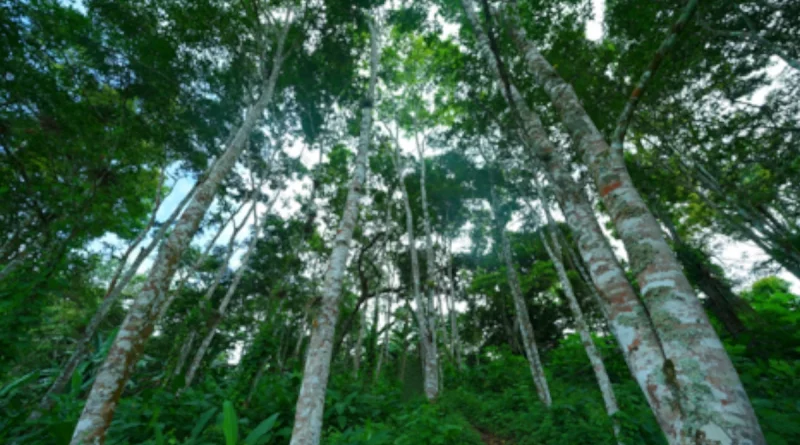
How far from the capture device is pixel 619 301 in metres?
2.13

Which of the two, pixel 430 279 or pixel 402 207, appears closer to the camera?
pixel 430 279

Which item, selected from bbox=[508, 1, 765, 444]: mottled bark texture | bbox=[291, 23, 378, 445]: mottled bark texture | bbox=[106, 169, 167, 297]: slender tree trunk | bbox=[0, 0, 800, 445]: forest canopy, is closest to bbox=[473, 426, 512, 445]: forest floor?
bbox=[0, 0, 800, 445]: forest canopy

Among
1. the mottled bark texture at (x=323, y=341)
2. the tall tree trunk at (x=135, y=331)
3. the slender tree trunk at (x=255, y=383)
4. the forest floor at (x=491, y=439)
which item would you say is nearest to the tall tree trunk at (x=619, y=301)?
the mottled bark texture at (x=323, y=341)

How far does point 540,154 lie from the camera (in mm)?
3281

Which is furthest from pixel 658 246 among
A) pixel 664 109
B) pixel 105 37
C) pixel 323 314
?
pixel 105 37

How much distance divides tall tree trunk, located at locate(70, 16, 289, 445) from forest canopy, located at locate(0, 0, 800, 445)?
0.09ft

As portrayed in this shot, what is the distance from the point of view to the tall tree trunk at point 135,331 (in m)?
3.36

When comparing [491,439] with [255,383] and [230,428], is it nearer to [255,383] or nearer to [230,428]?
[255,383]

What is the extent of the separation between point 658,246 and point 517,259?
679 inches

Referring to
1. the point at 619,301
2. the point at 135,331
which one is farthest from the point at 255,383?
the point at 619,301

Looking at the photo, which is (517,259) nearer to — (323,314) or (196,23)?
(323,314)

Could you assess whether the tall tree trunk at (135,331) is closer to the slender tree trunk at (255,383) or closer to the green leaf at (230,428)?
the green leaf at (230,428)

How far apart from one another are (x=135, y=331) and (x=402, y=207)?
13825 mm

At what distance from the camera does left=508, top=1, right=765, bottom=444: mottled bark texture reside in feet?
4.64
